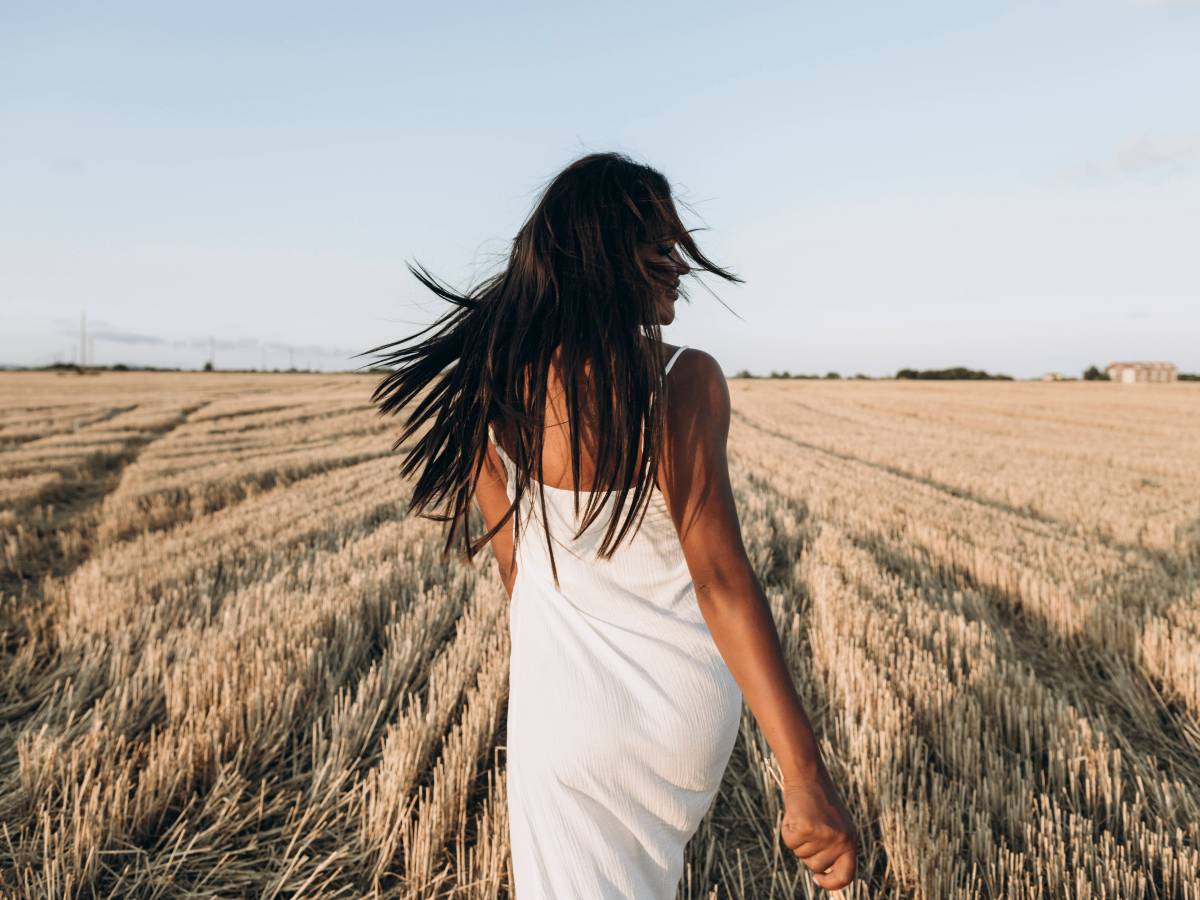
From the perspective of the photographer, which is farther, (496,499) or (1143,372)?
(1143,372)

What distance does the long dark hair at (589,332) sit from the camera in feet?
3.90

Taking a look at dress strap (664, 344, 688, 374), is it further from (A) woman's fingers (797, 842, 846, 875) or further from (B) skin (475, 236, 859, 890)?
(A) woman's fingers (797, 842, 846, 875)

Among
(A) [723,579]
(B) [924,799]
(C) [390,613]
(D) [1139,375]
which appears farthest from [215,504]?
(D) [1139,375]

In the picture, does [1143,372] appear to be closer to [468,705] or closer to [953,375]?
[953,375]

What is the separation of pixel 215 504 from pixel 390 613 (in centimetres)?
538

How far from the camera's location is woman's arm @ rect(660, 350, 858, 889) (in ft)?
3.86

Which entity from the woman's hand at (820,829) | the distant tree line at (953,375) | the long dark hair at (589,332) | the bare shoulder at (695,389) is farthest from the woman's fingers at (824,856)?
the distant tree line at (953,375)

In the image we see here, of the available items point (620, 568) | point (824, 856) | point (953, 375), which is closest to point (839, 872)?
point (824, 856)

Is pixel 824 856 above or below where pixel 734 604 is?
below

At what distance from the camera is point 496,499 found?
166cm

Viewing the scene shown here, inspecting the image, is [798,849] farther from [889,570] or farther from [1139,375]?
[1139,375]

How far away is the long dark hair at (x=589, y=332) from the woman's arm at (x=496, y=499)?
13 centimetres

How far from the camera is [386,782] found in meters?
2.59

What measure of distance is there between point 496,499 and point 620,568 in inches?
16.8
